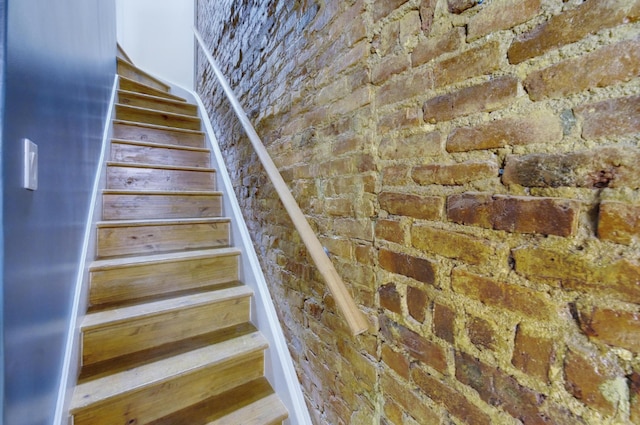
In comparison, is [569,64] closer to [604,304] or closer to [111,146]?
[604,304]

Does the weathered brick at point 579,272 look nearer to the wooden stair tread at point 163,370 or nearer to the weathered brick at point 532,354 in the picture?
the weathered brick at point 532,354

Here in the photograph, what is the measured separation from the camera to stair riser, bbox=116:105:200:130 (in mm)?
2453

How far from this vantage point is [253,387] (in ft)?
4.65

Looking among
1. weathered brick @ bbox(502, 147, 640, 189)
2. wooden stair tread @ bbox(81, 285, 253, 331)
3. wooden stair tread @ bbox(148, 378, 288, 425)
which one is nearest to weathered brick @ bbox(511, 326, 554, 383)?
weathered brick @ bbox(502, 147, 640, 189)

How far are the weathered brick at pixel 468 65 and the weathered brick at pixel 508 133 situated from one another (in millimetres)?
108

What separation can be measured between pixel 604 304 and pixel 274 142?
1286 mm

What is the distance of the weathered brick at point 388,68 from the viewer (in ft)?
2.43

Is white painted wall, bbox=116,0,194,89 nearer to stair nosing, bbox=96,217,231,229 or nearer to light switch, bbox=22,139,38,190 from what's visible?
stair nosing, bbox=96,217,231,229

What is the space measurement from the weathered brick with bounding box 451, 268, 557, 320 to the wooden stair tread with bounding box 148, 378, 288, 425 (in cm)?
109

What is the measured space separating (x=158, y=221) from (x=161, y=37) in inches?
122

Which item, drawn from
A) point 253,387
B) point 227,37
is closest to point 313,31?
point 227,37

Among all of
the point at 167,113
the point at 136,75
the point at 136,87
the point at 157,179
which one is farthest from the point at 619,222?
the point at 136,75

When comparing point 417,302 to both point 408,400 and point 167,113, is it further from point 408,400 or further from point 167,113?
point 167,113

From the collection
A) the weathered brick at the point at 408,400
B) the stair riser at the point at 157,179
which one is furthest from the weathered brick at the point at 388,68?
the stair riser at the point at 157,179
